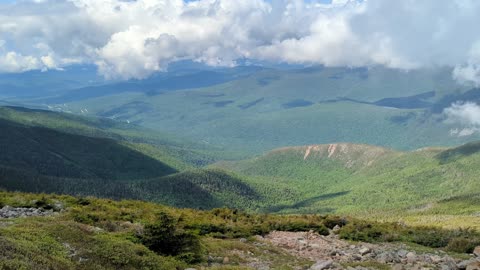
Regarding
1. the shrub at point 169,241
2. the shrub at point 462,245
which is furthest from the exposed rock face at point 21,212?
the shrub at point 462,245

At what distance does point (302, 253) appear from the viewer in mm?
30141

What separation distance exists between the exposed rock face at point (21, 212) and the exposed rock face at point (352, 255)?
1658 centimetres

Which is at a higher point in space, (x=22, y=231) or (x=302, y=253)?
(x=22, y=231)

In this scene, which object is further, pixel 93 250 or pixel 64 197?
pixel 64 197

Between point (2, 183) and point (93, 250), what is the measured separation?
472 ft

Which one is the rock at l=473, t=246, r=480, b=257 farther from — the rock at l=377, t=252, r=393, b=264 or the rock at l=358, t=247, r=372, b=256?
the rock at l=358, t=247, r=372, b=256

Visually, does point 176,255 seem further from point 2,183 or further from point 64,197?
point 2,183

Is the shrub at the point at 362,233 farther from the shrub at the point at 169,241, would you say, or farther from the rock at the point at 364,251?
the shrub at the point at 169,241

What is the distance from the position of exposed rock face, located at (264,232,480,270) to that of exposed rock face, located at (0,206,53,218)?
16.6 metres

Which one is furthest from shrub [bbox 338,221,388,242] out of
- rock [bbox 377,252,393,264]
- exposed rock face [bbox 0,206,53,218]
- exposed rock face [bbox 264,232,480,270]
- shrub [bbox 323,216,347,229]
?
exposed rock face [bbox 0,206,53,218]

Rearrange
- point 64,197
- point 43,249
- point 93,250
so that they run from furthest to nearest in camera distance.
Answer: point 64,197
point 93,250
point 43,249

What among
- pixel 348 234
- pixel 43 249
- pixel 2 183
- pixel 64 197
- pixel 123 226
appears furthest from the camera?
pixel 2 183

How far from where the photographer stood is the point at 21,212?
3219 centimetres

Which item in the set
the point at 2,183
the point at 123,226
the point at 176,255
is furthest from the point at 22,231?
the point at 2,183
